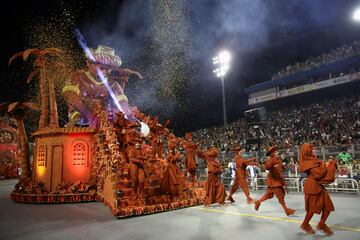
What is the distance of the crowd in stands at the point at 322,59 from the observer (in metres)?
25.4

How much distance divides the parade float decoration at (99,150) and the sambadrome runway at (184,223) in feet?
2.69

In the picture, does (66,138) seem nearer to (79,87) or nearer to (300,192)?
(79,87)

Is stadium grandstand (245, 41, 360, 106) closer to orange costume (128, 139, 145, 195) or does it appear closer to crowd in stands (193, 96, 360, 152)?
crowd in stands (193, 96, 360, 152)

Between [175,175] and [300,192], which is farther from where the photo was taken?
[300,192]

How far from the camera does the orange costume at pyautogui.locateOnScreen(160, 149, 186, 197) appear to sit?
8.78 meters

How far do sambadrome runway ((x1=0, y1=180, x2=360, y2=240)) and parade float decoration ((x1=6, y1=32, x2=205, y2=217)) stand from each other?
0.82m

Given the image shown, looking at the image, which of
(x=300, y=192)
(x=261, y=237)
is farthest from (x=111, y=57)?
(x=261, y=237)

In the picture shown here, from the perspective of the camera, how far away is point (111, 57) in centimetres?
1515

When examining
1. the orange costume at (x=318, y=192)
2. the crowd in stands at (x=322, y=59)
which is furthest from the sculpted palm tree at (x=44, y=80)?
the crowd in stands at (x=322, y=59)

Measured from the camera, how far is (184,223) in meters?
6.72

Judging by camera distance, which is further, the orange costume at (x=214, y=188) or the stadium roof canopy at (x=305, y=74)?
the stadium roof canopy at (x=305, y=74)

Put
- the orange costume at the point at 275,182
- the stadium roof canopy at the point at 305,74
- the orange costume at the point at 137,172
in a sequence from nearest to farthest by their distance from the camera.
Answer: the orange costume at the point at 275,182 < the orange costume at the point at 137,172 < the stadium roof canopy at the point at 305,74

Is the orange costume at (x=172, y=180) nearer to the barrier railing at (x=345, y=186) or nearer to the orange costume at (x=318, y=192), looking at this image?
the orange costume at (x=318, y=192)

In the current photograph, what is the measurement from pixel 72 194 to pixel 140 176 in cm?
406
